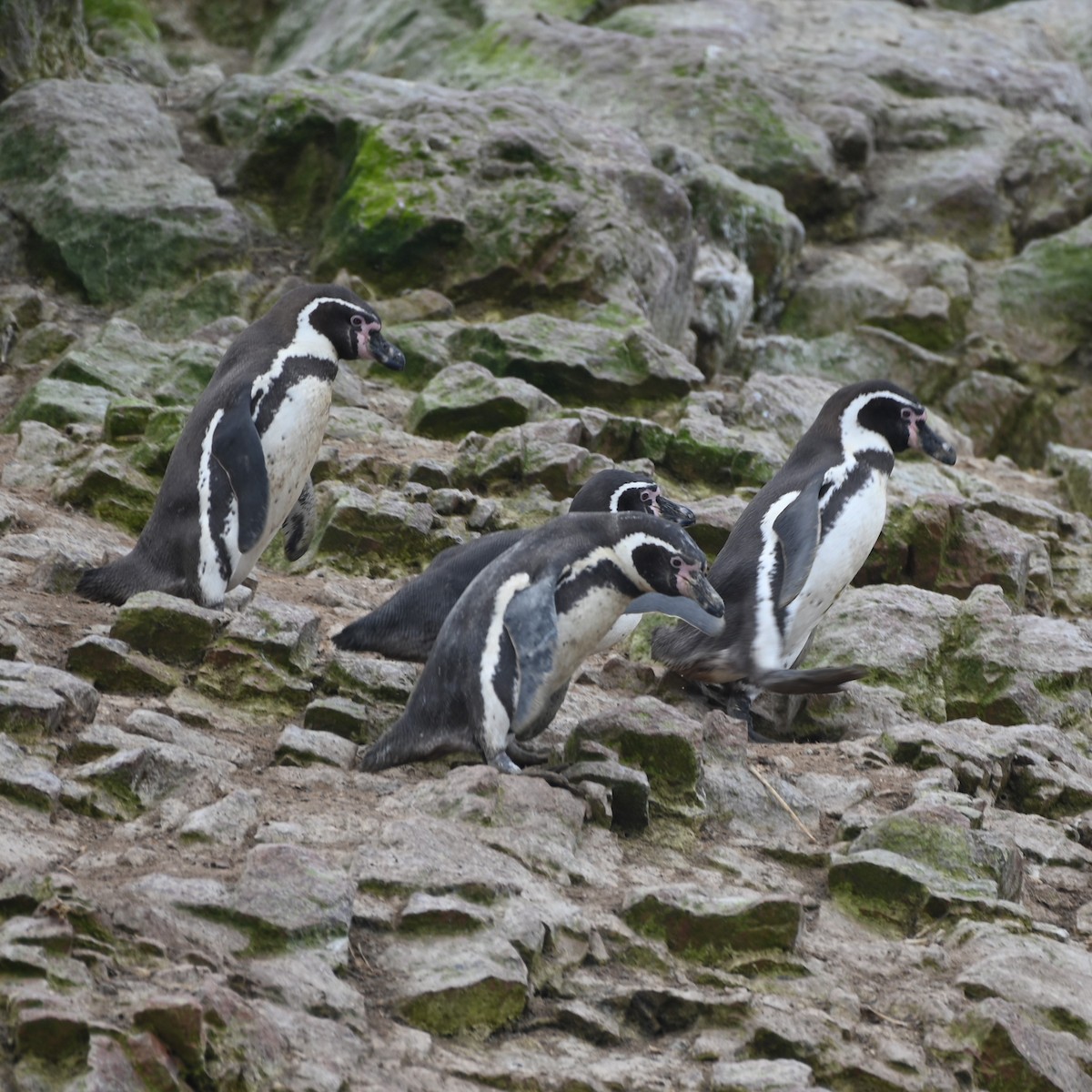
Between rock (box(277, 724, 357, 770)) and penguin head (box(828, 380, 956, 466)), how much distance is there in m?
2.96

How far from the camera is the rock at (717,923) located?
11.6 feet

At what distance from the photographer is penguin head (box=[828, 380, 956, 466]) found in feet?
21.5

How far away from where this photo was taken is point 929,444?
21.8 feet

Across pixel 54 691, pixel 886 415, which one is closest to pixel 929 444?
pixel 886 415

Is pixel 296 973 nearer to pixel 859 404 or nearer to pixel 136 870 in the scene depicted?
pixel 136 870

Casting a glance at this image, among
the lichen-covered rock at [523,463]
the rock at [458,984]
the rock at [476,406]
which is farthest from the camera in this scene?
the rock at [476,406]

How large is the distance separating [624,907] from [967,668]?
2884mm

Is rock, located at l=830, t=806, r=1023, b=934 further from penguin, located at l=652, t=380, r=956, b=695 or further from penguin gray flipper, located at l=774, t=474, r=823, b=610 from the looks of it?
penguin gray flipper, located at l=774, t=474, r=823, b=610

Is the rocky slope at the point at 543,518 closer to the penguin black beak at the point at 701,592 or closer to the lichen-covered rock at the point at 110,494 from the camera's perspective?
the lichen-covered rock at the point at 110,494

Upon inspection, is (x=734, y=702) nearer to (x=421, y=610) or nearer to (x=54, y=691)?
(x=421, y=610)

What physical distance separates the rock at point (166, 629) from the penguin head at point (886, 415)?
2902mm

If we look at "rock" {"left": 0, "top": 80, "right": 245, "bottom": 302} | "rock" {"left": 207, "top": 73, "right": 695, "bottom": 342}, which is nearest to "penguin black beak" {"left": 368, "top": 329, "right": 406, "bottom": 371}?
"rock" {"left": 207, "top": 73, "right": 695, "bottom": 342}

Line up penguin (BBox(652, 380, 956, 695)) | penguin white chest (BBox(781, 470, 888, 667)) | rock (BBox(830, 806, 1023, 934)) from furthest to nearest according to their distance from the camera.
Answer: penguin white chest (BBox(781, 470, 888, 667)) < penguin (BBox(652, 380, 956, 695)) < rock (BBox(830, 806, 1023, 934))

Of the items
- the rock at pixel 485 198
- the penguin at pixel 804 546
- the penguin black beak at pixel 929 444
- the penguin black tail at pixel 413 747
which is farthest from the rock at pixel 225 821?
the rock at pixel 485 198
